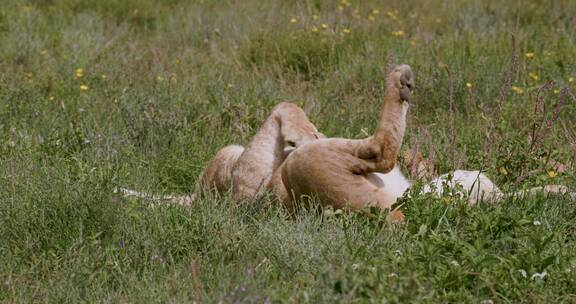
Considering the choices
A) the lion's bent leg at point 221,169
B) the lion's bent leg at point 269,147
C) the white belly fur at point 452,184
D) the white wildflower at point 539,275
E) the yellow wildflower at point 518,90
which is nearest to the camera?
the white wildflower at point 539,275

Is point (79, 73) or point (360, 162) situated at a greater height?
point (360, 162)

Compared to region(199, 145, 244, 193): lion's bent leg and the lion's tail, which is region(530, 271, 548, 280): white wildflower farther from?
region(199, 145, 244, 193): lion's bent leg

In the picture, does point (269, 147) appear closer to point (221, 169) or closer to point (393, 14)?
point (221, 169)

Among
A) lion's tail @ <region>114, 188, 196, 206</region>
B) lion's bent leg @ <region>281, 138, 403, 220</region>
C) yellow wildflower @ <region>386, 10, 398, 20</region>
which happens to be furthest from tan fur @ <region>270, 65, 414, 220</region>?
yellow wildflower @ <region>386, 10, 398, 20</region>

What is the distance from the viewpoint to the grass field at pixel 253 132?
3.97 metres

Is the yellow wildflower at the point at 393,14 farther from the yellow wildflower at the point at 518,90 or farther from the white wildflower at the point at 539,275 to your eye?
the white wildflower at the point at 539,275

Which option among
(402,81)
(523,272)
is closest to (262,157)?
(402,81)

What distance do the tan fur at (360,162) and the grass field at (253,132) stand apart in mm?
187

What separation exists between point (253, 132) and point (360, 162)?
1798 millimetres

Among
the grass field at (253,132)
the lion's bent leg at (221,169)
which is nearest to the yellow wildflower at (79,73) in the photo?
the grass field at (253,132)

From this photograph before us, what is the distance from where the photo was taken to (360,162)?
4.80 m

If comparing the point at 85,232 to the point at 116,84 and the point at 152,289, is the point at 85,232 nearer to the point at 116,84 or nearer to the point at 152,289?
the point at 152,289

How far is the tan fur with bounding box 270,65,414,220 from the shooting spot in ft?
15.6

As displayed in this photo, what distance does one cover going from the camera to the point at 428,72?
7.35 meters
